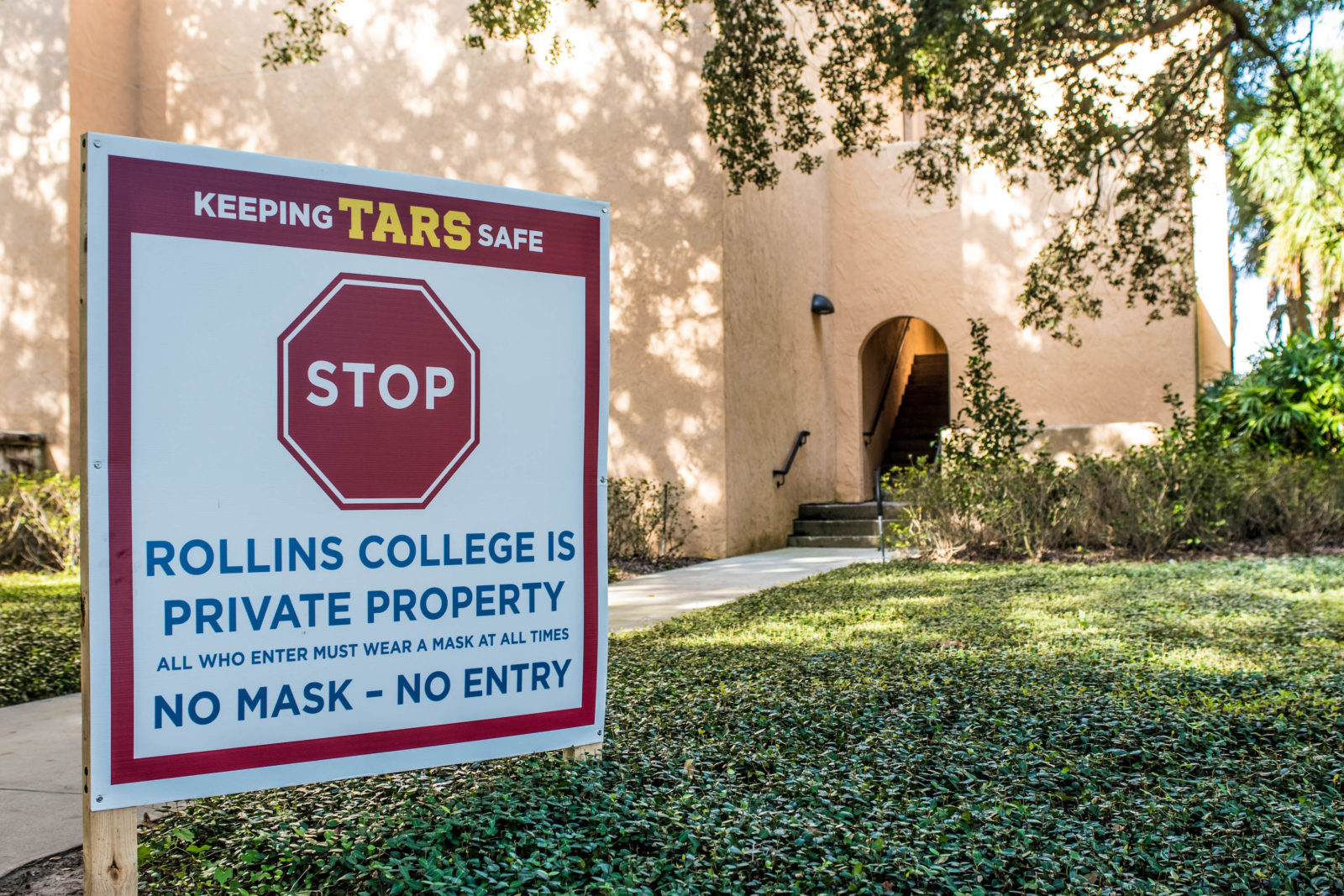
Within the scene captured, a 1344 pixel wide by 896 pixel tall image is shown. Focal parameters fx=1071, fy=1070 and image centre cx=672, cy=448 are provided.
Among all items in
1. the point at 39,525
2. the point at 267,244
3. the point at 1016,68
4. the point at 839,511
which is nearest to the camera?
the point at 267,244

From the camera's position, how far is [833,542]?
13.5 meters

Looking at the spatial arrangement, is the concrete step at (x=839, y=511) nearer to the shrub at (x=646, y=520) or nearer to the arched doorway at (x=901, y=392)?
the arched doorway at (x=901, y=392)

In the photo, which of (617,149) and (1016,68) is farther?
(617,149)

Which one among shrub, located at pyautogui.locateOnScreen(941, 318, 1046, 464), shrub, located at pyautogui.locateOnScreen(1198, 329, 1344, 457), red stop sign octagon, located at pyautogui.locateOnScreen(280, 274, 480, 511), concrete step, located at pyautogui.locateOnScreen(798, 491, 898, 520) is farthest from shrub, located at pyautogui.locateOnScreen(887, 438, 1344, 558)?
red stop sign octagon, located at pyautogui.locateOnScreen(280, 274, 480, 511)

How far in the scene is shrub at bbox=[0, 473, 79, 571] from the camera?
10570mm

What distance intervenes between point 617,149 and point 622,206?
0.66 m

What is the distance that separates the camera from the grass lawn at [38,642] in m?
5.09

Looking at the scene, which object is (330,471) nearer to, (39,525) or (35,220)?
(39,525)

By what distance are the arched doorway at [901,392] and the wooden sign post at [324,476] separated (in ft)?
43.1

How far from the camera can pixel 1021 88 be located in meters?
7.30

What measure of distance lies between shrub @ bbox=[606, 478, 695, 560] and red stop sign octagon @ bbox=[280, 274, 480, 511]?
8.65 metres

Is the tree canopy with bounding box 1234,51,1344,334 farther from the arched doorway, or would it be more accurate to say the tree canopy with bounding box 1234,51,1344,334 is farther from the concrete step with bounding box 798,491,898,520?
the concrete step with bounding box 798,491,898,520

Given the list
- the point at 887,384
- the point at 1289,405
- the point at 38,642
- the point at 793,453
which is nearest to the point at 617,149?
the point at 793,453

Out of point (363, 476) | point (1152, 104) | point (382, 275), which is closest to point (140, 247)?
point (382, 275)
